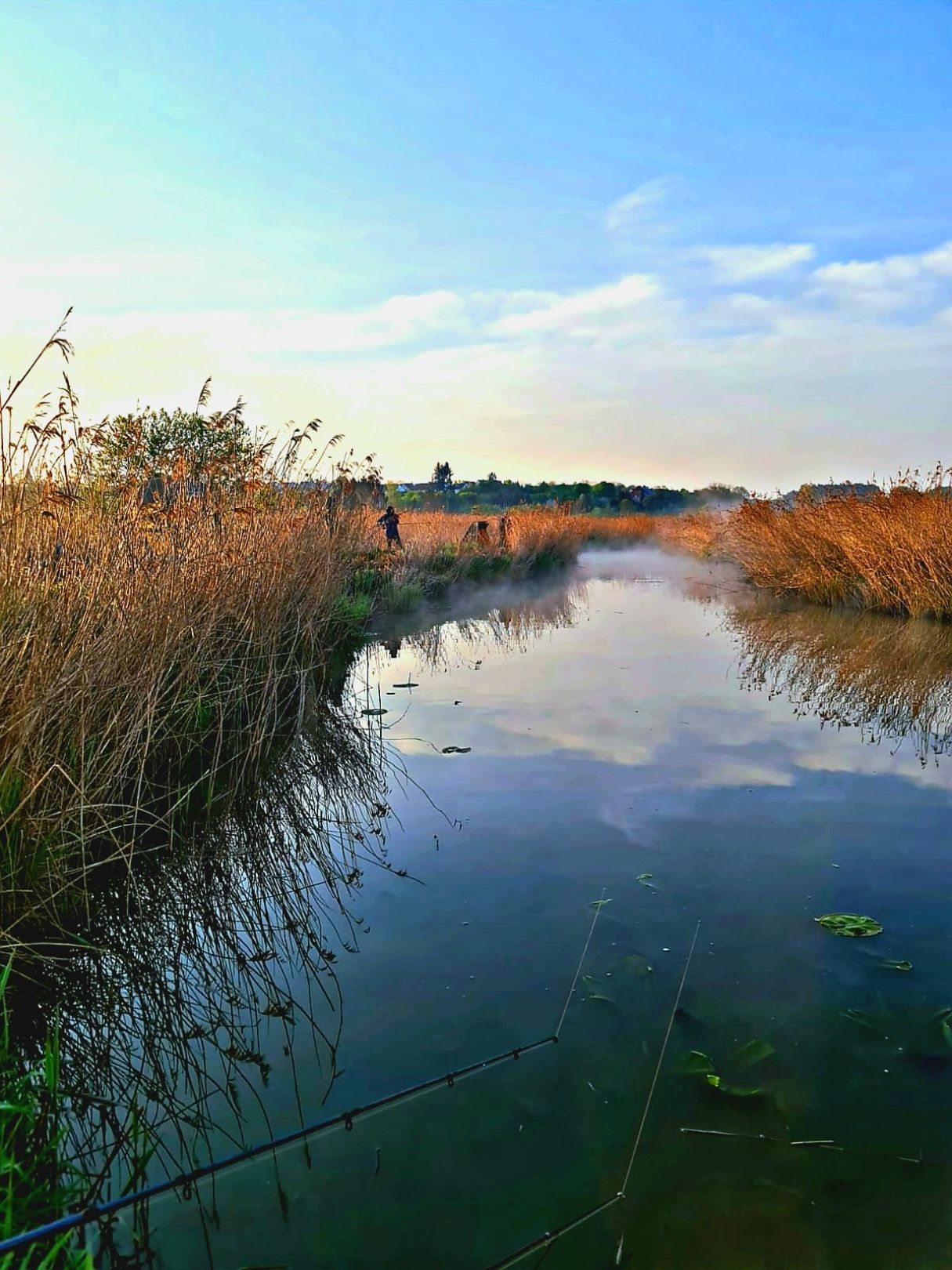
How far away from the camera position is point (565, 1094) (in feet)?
8.41

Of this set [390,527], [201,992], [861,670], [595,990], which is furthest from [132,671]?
[390,527]

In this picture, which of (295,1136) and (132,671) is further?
(132,671)

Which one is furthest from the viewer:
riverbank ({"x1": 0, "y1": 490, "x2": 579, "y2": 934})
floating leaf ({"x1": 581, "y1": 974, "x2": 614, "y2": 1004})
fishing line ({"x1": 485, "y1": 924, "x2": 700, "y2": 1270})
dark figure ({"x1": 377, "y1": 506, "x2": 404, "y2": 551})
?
dark figure ({"x1": 377, "y1": 506, "x2": 404, "y2": 551})

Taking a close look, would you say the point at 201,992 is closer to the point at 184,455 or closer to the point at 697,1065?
the point at 697,1065

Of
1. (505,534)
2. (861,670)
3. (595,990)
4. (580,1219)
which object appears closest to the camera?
(580,1219)

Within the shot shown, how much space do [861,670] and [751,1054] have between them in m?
6.99

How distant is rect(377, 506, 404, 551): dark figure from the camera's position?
51.6 ft

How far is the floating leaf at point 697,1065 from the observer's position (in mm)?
A: 2641

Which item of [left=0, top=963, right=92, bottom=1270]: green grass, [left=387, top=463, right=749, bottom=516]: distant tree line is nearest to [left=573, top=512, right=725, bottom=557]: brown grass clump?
[left=387, top=463, right=749, bottom=516]: distant tree line

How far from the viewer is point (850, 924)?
3545 mm

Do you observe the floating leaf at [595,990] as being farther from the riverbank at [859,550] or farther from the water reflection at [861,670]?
the riverbank at [859,550]

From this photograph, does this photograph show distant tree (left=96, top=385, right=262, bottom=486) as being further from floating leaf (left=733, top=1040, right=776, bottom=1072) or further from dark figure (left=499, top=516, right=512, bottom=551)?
dark figure (left=499, top=516, right=512, bottom=551)

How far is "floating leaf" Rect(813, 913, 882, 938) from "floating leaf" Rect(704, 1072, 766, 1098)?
1147 millimetres

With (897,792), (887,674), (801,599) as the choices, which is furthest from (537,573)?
(897,792)
